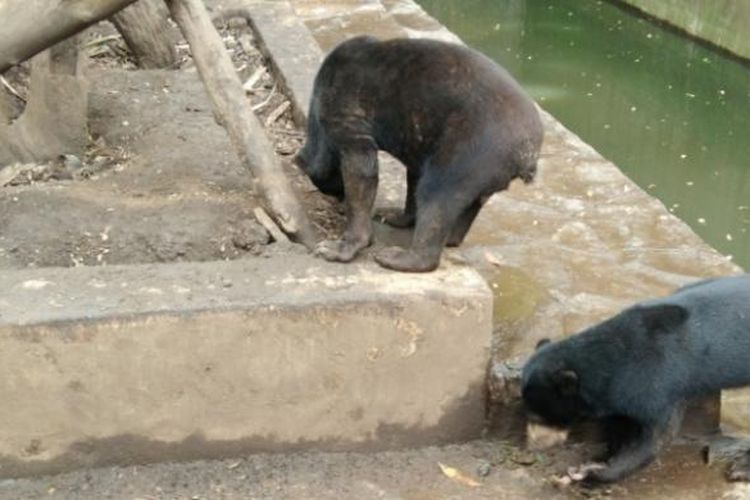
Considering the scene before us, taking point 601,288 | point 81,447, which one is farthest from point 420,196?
point 81,447

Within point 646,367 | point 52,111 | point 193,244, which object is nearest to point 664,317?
point 646,367

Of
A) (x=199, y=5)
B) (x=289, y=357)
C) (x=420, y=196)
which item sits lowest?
(x=289, y=357)

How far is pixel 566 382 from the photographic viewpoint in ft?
11.4

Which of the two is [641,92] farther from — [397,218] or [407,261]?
[407,261]

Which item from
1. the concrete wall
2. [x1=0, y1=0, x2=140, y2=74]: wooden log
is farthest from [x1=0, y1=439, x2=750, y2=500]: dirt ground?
the concrete wall

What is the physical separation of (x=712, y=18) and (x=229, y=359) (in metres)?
12.3

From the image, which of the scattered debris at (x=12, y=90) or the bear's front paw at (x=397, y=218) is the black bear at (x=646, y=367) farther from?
the scattered debris at (x=12, y=90)

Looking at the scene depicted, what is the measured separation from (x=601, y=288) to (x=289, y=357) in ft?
5.03

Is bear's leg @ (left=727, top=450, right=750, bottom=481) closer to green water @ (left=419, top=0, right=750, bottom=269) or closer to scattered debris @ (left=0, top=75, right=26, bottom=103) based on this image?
scattered debris @ (left=0, top=75, right=26, bottom=103)

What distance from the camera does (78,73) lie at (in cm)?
494

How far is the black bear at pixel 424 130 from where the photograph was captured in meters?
3.80

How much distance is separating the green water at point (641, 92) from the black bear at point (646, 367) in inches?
175

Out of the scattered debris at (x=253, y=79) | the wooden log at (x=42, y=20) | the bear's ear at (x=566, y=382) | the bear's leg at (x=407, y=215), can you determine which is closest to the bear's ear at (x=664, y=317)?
the bear's ear at (x=566, y=382)

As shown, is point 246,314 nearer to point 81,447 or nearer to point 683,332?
point 81,447
